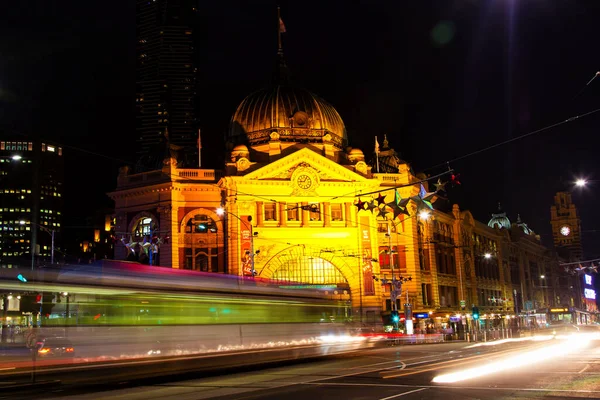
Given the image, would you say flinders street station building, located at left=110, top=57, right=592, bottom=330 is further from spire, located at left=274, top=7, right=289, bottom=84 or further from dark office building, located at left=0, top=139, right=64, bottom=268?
dark office building, located at left=0, top=139, right=64, bottom=268

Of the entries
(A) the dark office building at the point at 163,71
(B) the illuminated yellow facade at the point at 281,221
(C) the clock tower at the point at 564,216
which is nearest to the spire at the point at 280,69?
(B) the illuminated yellow facade at the point at 281,221

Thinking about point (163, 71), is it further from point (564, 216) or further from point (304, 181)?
point (304, 181)

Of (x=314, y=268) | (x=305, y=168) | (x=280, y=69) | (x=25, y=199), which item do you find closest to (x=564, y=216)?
(x=280, y=69)

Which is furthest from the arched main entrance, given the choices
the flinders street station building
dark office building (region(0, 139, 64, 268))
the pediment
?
dark office building (region(0, 139, 64, 268))

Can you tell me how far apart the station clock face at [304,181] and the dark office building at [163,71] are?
411ft

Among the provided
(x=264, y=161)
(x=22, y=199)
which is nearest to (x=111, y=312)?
(x=264, y=161)

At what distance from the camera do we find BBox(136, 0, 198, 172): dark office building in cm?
18425

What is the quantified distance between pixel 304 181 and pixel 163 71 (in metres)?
132

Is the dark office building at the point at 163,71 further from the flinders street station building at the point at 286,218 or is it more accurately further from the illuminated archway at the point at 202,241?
the illuminated archway at the point at 202,241

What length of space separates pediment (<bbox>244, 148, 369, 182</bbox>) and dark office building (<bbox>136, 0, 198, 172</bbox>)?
12470 centimetres

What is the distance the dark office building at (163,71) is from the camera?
18425 cm

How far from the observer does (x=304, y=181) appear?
209 ft

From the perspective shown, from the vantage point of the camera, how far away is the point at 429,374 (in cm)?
2041

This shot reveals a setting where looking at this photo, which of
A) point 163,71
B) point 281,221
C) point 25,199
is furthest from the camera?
point 163,71
